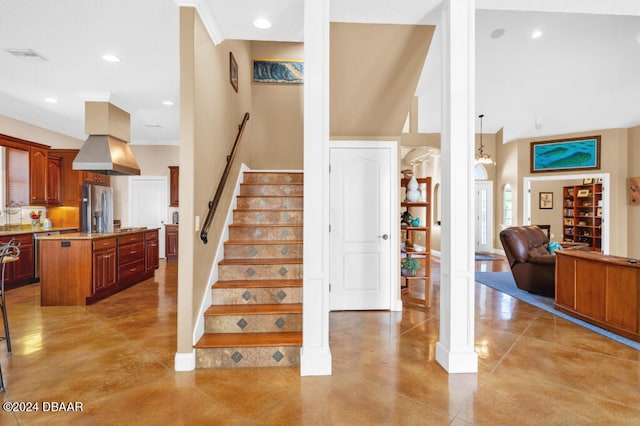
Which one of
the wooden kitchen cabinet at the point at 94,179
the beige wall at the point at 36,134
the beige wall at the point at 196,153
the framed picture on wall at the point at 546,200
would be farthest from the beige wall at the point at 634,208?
the beige wall at the point at 36,134

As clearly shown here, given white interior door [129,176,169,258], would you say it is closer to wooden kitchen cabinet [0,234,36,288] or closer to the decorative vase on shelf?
wooden kitchen cabinet [0,234,36,288]

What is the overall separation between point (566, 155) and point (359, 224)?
716cm

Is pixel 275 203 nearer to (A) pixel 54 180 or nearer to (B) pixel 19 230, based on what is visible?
(B) pixel 19 230

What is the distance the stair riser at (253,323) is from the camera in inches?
109

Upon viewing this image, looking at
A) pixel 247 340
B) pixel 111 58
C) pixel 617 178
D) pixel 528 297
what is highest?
pixel 111 58

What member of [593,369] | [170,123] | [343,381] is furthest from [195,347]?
[170,123]

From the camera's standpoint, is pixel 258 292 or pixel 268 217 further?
pixel 268 217

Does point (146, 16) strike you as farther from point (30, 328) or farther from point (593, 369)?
point (593, 369)

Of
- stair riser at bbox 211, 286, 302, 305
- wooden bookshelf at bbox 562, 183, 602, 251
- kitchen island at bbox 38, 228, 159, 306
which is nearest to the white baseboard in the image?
stair riser at bbox 211, 286, 302, 305

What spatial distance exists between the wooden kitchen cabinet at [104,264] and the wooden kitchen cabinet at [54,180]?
2.72 metres

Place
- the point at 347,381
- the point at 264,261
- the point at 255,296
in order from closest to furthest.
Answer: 1. the point at 347,381
2. the point at 255,296
3. the point at 264,261

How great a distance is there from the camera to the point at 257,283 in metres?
3.11

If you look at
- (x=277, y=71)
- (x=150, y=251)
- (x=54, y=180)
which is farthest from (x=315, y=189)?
(x=54, y=180)

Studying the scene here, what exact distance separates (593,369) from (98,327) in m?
4.68
